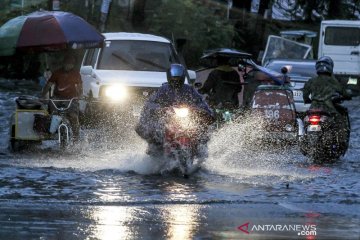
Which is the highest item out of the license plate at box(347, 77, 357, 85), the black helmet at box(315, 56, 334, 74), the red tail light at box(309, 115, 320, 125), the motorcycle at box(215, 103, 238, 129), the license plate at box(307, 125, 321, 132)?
the black helmet at box(315, 56, 334, 74)

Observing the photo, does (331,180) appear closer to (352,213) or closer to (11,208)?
(352,213)

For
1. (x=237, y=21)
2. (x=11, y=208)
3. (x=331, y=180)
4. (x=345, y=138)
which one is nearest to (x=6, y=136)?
(x=345, y=138)

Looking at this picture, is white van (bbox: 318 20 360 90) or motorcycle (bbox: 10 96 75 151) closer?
motorcycle (bbox: 10 96 75 151)

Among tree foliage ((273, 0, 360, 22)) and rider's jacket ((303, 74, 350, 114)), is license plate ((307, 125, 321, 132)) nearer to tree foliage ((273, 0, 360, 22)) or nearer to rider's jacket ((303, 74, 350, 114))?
rider's jacket ((303, 74, 350, 114))

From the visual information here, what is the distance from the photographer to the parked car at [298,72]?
24016 mm

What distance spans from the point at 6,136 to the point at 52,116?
369cm

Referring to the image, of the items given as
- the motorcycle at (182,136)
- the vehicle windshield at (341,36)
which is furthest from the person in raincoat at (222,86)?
the vehicle windshield at (341,36)

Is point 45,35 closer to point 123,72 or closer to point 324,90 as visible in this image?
point 123,72

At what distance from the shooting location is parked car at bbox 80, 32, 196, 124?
18.5 m

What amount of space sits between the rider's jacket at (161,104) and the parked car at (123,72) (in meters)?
4.62

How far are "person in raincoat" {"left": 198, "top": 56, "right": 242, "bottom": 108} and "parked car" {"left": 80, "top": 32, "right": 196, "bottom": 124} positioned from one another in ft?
4.34

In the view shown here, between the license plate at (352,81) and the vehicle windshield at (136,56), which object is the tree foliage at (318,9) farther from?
the vehicle windshield at (136,56)

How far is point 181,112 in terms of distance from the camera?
13219mm

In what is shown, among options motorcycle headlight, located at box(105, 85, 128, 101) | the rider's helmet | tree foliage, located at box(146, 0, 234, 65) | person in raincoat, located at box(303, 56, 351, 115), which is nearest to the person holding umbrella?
the rider's helmet
